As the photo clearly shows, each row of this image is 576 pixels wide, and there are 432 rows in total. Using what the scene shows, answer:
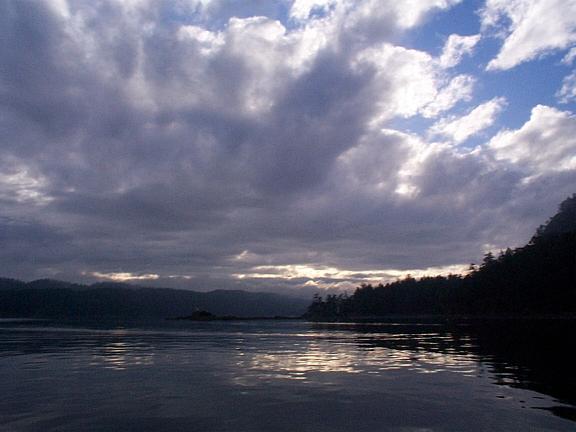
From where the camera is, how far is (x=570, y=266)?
16925 cm

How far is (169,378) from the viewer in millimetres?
33188

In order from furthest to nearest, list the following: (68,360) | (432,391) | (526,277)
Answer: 1. (526,277)
2. (68,360)
3. (432,391)

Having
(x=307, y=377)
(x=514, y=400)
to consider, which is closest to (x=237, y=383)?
(x=307, y=377)

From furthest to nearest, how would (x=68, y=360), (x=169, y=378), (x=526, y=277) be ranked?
1. (x=526, y=277)
2. (x=68, y=360)
3. (x=169, y=378)

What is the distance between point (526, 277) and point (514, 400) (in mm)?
176713

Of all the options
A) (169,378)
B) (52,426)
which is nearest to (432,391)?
(169,378)

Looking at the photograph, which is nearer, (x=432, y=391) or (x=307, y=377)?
(x=432, y=391)

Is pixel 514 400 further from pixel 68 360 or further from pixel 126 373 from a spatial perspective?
pixel 68 360

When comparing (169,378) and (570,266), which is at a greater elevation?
(570,266)

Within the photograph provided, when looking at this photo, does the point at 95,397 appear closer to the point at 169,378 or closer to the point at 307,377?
the point at 169,378

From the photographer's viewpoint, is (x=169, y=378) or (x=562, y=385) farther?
(x=169, y=378)

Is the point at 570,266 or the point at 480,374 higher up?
the point at 570,266

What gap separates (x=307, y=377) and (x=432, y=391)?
8.68 m

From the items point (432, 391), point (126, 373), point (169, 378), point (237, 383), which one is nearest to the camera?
point (432, 391)
